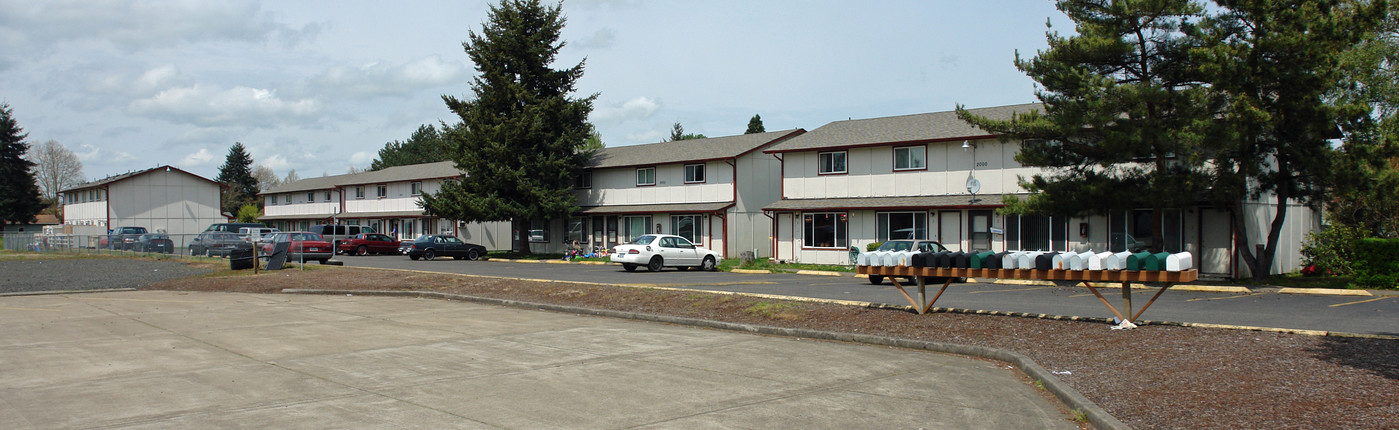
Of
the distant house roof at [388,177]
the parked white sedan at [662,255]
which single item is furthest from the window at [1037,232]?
the distant house roof at [388,177]

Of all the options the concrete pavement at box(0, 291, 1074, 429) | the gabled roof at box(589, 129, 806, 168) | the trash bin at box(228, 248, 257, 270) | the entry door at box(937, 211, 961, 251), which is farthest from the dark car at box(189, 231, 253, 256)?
the entry door at box(937, 211, 961, 251)

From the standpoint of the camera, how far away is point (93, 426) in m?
7.26

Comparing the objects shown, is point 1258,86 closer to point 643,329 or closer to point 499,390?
point 643,329

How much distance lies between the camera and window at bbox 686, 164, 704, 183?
41688 mm

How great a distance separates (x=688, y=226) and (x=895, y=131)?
35.4ft

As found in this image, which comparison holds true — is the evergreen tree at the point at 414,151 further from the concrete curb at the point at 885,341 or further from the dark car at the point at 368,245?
the concrete curb at the point at 885,341

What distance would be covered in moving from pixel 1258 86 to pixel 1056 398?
19.5m

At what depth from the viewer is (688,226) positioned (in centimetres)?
4150

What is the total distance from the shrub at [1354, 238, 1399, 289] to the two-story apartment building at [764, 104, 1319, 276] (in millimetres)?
3827

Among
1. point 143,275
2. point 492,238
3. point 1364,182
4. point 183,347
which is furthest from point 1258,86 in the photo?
point 492,238

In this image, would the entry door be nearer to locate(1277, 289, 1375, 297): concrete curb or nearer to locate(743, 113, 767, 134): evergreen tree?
locate(1277, 289, 1375, 297): concrete curb

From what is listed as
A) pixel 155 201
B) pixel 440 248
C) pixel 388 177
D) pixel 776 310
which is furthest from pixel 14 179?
pixel 776 310

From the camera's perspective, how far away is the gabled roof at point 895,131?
33.2m

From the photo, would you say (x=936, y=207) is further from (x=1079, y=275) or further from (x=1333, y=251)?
(x=1079, y=275)
